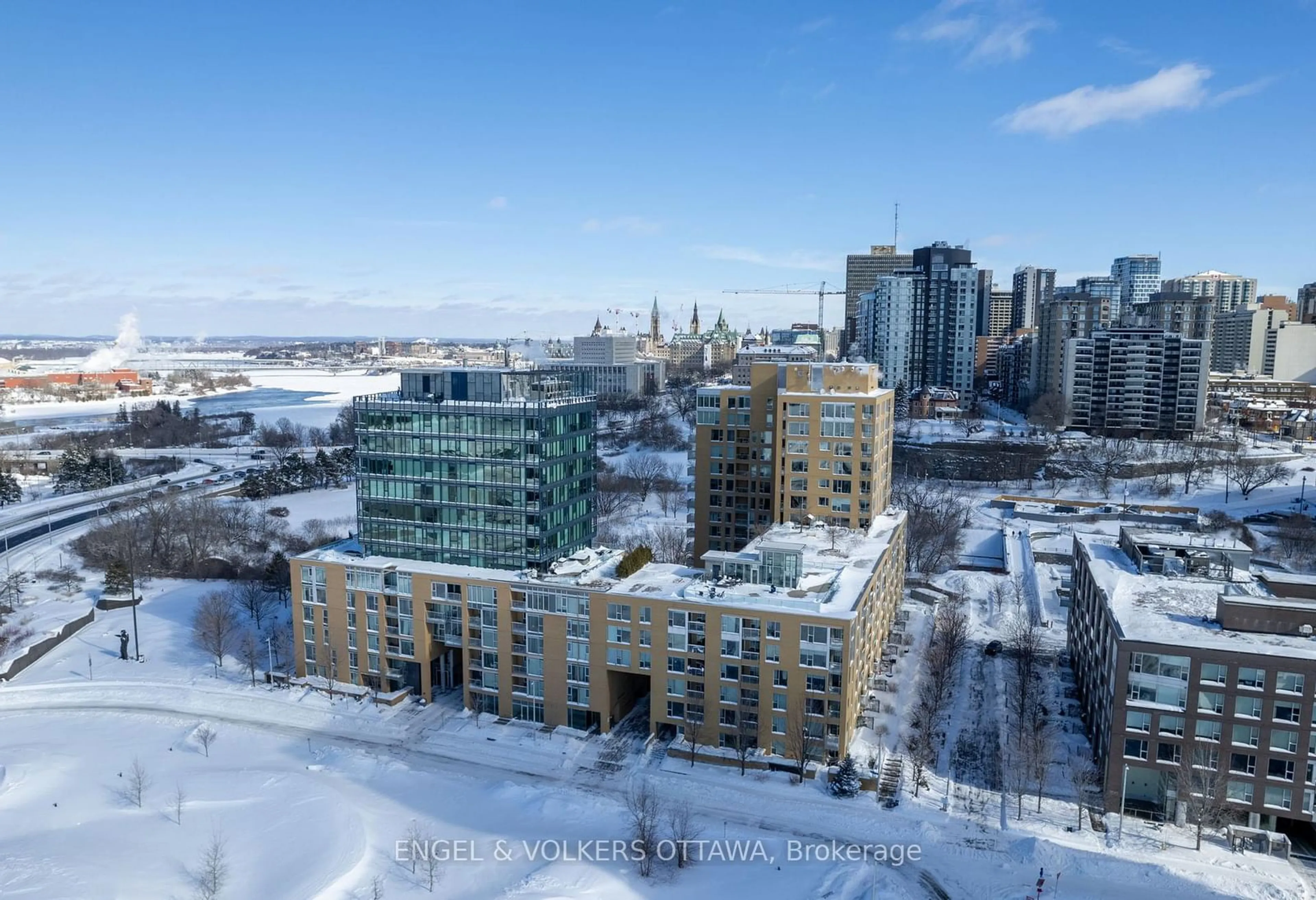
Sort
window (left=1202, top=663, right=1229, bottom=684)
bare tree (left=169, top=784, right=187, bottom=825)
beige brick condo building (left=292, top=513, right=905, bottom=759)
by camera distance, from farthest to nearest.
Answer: beige brick condo building (left=292, top=513, right=905, bottom=759)
bare tree (left=169, top=784, right=187, bottom=825)
window (left=1202, top=663, right=1229, bottom=684)

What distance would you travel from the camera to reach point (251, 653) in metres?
51.6

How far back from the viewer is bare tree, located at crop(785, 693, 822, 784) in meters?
38.4

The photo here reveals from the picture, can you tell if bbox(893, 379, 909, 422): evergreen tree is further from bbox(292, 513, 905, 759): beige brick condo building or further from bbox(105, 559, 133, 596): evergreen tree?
bbox(105, 559, 133, 596): evergreen tree

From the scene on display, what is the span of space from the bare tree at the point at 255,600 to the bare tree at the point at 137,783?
18.6m

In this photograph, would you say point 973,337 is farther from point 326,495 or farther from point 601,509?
point 326,495

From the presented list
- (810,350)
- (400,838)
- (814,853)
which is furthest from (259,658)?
→ (810,350)

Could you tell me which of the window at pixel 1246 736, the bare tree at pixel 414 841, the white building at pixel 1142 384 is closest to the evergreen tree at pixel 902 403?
the white building at pixel 1142 384

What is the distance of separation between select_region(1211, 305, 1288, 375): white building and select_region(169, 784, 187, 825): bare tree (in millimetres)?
198748

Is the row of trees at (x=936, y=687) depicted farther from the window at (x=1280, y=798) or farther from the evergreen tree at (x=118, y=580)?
the evergreen tree at (x=118, y=580)

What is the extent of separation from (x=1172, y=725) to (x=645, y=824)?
66.6 ft

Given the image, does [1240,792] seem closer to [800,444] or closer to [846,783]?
[846,783]

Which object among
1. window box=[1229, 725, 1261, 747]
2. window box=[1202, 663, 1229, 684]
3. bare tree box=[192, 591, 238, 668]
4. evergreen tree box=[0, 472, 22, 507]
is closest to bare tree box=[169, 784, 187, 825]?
bare tree box=[192, 591, 238, 668]

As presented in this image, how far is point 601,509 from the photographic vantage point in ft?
305

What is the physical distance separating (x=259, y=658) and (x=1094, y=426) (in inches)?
4463
